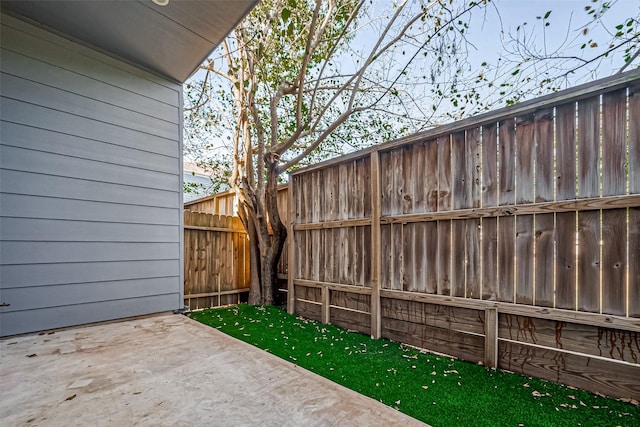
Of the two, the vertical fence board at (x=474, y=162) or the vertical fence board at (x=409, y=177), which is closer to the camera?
the vertical fence board at (x=474, y=162)

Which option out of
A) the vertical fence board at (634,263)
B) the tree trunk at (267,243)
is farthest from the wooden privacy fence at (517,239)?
the tree trunk at (267,243)

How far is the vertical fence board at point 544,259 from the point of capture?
2008 millimetres

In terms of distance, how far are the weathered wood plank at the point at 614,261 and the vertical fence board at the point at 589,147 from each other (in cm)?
19

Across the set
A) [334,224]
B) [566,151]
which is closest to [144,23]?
[334,224]

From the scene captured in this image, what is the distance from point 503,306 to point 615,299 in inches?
25.1

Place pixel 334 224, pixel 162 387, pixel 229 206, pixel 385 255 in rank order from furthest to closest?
1. pixel 229 206
2. pixel 334 224
3. pixel 385 255
4. pixel 162 387

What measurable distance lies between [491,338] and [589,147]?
1.58 m

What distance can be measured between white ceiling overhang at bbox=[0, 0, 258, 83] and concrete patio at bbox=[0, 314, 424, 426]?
9.76ft

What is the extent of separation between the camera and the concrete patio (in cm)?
143

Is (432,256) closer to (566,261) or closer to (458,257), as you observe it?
(458,257)

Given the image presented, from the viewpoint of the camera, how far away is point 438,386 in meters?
1.96

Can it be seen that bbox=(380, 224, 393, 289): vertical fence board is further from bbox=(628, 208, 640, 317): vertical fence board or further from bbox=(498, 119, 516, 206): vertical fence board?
bbox=(628, 208, 640, 317): vertical fence board

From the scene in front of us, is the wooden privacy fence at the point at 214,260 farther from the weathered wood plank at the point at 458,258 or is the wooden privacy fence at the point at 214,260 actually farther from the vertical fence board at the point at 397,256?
the weathered wood plank at the point at 458,258

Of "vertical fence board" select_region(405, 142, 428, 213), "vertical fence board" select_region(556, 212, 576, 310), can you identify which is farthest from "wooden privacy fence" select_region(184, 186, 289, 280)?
"vertical fence board" select_region(556, 212, 576, 310)
